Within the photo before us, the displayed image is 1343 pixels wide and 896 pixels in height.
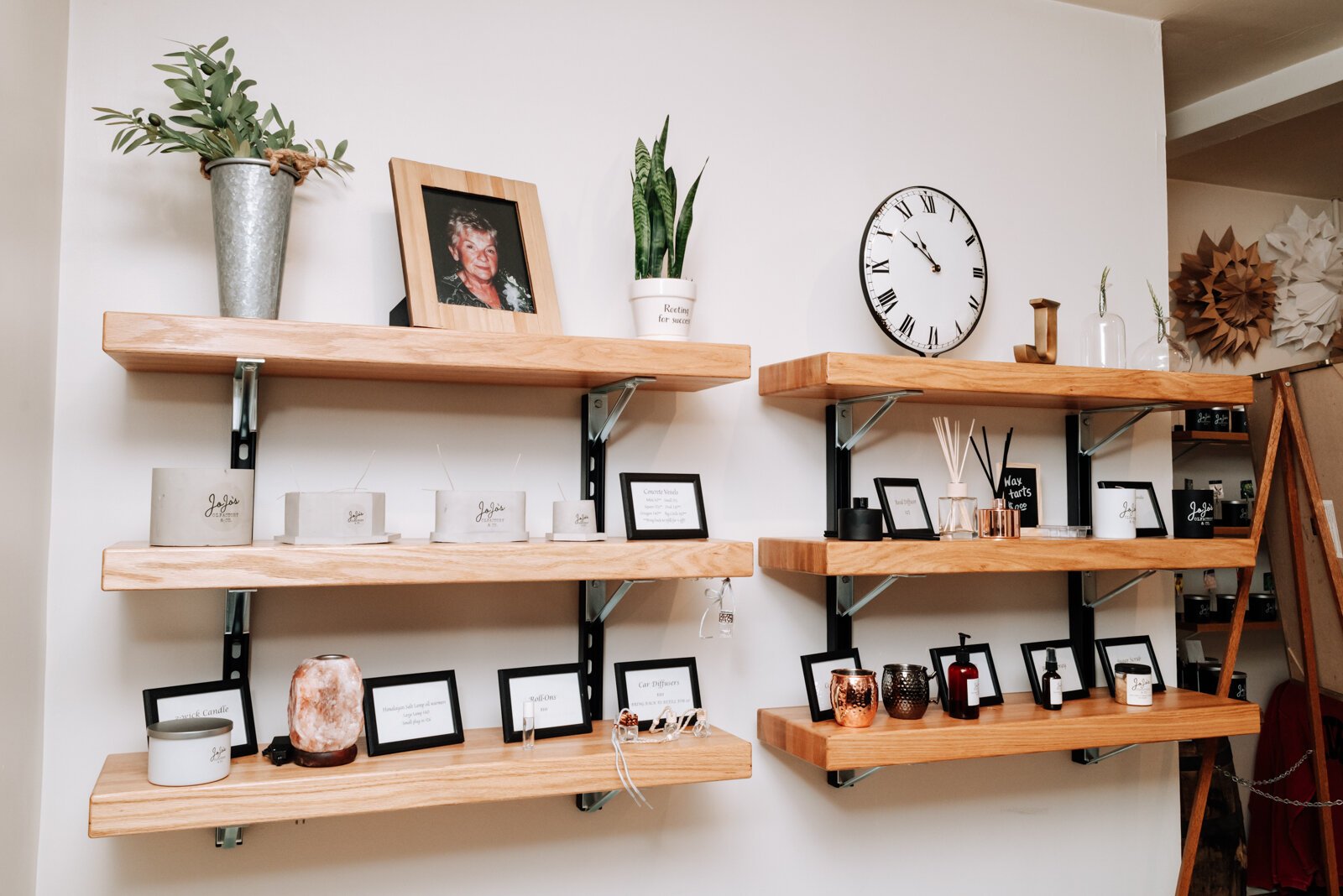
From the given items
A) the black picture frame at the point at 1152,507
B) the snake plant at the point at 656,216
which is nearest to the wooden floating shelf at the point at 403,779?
the snake plant at the point at 656,216

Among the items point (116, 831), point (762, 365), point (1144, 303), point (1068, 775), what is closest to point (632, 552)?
point (762, 365)

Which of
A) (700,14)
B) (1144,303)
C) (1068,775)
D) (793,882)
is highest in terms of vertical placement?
(700,14)

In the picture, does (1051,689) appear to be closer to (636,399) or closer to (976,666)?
(976,666)

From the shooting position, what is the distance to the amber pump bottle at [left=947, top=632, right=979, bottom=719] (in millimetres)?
1864

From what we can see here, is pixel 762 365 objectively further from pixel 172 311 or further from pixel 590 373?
pixel 172 311

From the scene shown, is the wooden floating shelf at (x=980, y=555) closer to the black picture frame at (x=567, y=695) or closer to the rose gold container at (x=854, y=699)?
the rose gold container at (x=854, y=699)

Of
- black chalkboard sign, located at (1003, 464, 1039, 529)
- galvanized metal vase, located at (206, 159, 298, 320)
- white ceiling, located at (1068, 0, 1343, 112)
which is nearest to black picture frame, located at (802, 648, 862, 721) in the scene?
black chalkboard sign, located at (1003, 464, 1039, 529)

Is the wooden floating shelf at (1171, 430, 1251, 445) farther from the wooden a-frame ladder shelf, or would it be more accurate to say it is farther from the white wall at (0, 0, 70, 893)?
the white wall at (0, 0, 70, 893)

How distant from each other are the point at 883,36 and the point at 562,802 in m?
1.69

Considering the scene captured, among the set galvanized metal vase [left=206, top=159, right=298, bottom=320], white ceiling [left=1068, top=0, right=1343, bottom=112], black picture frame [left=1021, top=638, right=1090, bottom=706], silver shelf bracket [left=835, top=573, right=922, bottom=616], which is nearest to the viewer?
galvanized metal vase [left=206, top=159, right=298, bottom=320]

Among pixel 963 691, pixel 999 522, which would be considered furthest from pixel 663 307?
pixel 963 691

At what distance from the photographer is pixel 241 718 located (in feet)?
4.93

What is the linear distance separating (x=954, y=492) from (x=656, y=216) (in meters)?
0.80

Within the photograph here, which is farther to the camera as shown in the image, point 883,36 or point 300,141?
point 883,36
